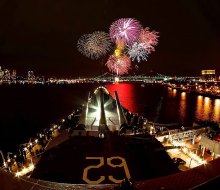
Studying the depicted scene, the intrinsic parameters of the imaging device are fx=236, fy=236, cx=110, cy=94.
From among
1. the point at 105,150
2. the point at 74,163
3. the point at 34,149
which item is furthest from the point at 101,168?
the point at 34,149

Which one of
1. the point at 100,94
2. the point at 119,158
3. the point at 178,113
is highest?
the point at 100,94

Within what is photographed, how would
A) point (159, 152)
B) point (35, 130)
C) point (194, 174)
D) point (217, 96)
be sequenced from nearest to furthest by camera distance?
1. point (194, 174)
2. point (159, 152)
3. point (35, 130)
4. point (217, 96)

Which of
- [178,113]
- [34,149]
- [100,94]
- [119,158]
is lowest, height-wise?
[178,113]

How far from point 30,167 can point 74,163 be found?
3614 millimetres

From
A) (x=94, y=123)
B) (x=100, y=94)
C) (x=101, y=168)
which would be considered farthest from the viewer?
(x=100, y=94)

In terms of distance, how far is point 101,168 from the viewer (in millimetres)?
10070

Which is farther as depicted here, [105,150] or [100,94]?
[100,94]

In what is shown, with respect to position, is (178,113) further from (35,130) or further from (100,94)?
(100,94)

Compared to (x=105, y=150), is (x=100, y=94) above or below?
above

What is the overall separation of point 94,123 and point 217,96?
83.0 metres

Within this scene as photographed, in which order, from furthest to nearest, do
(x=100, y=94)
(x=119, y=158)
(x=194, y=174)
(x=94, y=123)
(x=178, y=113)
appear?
(x=178, y=113) → (x=100, y=94) → (x=94, y=123) → (x=119, y=158) → (x=194, y=174)

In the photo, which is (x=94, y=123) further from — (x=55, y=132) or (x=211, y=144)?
(x=211, y=144)

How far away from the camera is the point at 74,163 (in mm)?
10617

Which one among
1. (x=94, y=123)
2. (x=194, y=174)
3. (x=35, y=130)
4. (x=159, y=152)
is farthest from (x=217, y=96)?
(x=194, y=174)
